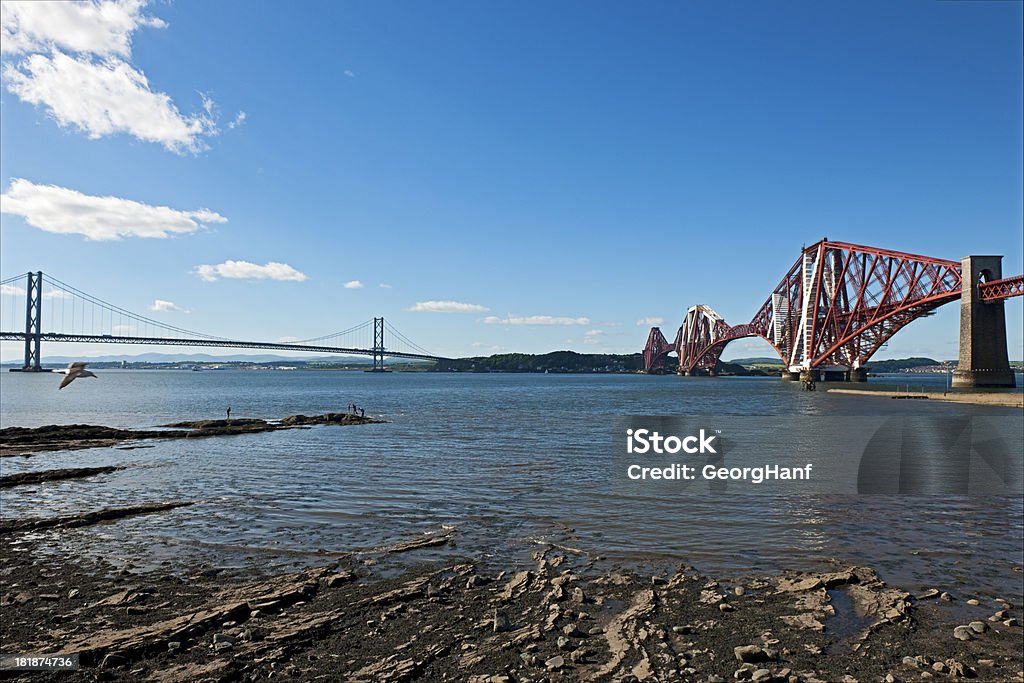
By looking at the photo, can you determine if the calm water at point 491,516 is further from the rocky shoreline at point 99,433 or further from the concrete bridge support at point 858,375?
the concrete bridge support at point 858,375

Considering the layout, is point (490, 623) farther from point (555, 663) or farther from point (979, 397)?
point (979, 397)

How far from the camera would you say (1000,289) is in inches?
3172

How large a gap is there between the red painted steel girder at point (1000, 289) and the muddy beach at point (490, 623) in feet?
274

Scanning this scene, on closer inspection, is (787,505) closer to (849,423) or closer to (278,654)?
(278,654)

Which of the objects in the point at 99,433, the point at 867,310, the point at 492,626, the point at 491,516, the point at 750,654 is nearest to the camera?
the point at 750,654

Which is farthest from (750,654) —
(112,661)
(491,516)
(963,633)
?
(491,516)

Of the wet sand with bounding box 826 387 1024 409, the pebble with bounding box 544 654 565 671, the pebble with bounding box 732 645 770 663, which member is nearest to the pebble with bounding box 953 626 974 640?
the pebble with bounding box 732 645 770 663

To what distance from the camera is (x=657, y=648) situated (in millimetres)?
8203

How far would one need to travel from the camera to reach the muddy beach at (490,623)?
7.61 meters
